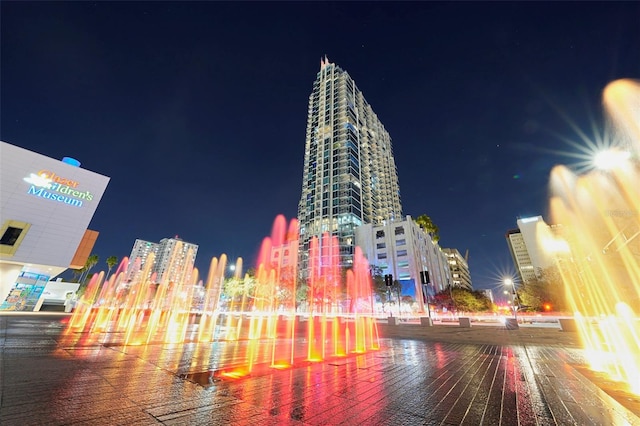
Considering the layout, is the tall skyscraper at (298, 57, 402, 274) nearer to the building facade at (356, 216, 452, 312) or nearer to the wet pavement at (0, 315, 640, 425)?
the building facade at (356, 216, 452, 312)

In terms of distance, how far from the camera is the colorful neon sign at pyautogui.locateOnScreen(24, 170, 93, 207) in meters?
31.7

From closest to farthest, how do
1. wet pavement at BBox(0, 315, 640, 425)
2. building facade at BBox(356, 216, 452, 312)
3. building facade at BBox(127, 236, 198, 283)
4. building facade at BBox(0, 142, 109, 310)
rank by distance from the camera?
wet pavement at BBox(0, 315, 640, 425)
building facade at BBox(0, 142, 109, 310)
building facade at BBox(356, 216, 452, 312)
building facade at BBox(127, 236, 198, 283)

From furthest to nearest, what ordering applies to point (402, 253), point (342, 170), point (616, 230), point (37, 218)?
1. point (342, 170)
2. point (402, 253)
3. point (37, 218)
4. point (616, 230)

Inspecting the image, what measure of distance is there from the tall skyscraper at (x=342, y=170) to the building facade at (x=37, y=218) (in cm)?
5067

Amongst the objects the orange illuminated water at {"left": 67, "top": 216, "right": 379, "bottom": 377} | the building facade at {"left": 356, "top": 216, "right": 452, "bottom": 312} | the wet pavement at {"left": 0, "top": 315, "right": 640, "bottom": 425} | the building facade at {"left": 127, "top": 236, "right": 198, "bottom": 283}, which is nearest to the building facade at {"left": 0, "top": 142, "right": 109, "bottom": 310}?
the orange illuminated water at {"left": 67, "top": 216, "right": 379, "bottom": 377}

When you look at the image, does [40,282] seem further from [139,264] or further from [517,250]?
[517,250]

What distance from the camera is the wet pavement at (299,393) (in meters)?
3.54

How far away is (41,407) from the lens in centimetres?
358

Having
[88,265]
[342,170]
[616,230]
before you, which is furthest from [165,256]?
[616,230]

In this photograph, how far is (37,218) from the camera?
3152cm

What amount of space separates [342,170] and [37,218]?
67.0 m

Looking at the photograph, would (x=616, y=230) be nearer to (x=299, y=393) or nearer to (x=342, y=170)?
(x=299, y=393)

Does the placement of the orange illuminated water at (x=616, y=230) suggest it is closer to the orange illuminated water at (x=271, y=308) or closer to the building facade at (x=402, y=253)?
the orange illuminated water at (x=271, y=308)

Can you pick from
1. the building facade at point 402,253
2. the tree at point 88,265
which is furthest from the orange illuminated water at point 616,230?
the tree at point 88,265
